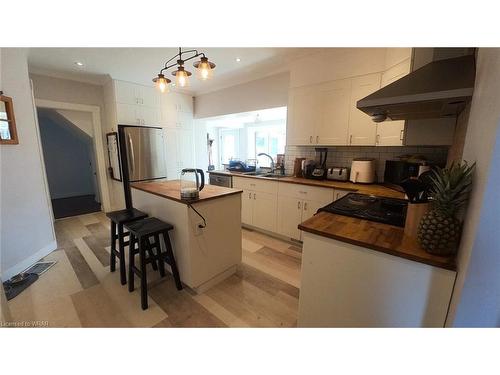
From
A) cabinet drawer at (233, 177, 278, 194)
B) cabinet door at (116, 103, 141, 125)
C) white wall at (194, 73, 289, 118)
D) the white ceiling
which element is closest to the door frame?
the white ceiling

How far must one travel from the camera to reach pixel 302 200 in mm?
2646

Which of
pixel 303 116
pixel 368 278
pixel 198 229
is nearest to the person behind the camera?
pixel 368 278

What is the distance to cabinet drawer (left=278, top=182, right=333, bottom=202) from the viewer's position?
2418 mm

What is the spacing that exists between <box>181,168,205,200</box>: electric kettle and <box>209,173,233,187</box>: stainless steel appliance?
1.36 m

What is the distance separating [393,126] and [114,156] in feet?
14.2

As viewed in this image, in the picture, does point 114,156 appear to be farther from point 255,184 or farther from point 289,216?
point 289,216

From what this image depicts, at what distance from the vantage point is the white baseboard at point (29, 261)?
6.69 feet

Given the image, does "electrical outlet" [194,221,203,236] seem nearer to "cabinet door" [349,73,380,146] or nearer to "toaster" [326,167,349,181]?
"toaster" [326,167,349,181]

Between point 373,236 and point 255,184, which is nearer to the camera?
point 373,236

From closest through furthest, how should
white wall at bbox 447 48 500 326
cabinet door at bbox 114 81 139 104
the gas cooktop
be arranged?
white wall at bbox 447 48 500 326 < the gas cooktop < cabinet door at bbox 114 81 139 104

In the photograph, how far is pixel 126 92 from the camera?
355 cm

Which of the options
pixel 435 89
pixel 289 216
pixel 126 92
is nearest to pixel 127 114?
pixel 126 92
